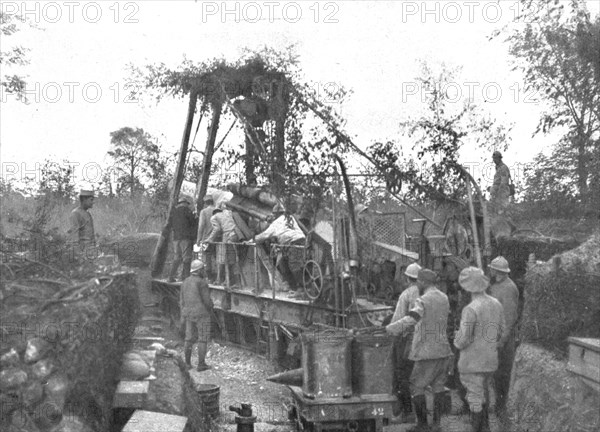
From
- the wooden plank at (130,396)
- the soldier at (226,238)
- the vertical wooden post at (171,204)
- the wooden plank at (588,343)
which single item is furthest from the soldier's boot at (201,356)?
the wooden plank at (588,343)

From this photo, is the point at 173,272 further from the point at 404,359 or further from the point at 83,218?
the point at 404,359

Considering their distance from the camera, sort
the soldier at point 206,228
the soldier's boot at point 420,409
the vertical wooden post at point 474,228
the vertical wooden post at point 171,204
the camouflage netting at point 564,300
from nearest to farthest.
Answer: the camouflage netting at point 564,300 < the soldier's boot at point 420,409 < the vertical wooden post at point 474,228 < the soldier at point 206,228 < the vertical wooden post at point 171,204

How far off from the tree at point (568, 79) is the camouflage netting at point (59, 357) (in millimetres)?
10990

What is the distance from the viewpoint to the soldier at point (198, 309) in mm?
13211

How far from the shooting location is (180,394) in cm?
888

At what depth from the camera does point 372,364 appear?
353 inches

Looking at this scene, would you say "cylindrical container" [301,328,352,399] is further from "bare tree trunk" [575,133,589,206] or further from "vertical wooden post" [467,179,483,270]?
"bare tree trunk" [575,133,589,206]

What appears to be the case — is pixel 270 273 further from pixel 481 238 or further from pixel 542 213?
pixel 542 213

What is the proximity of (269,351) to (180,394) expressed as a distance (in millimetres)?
5111

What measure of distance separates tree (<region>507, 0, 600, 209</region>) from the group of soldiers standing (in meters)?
6.70

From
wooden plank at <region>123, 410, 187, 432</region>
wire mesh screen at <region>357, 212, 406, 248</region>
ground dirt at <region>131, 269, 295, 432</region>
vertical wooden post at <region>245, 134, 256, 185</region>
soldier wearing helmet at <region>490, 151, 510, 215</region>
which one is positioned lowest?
ground dirt at <region>131, 269, 295, 432</region>

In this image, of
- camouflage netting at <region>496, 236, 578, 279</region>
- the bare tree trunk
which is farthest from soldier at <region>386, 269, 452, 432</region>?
the bare tree trunk

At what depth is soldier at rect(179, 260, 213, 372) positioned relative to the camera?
13.2m

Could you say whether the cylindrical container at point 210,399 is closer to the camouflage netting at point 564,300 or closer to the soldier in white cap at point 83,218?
the camouflage netting at point 564,300
